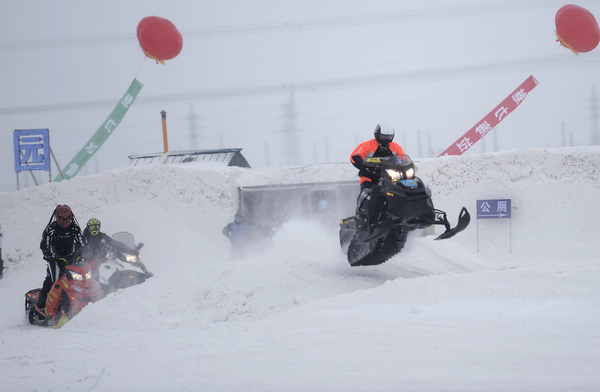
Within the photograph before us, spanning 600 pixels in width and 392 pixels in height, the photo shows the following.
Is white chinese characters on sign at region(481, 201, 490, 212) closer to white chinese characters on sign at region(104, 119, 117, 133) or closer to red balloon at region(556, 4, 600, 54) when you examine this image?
red balloon at region(556, 4, 600, 54)

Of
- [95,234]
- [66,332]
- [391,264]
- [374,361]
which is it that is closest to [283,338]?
[374,361]

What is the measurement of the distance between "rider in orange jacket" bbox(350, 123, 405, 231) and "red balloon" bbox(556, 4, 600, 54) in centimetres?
1190

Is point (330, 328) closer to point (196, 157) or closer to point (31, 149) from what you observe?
point (31, 149)

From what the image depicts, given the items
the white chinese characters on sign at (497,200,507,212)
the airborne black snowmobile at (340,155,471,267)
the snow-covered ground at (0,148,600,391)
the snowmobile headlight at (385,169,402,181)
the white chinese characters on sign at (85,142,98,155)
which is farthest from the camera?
the white chinese characters on sign at (85,142,98,155)

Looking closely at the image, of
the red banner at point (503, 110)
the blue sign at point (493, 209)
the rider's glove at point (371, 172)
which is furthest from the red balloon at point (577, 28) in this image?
the rider's glove at point (371, 172)

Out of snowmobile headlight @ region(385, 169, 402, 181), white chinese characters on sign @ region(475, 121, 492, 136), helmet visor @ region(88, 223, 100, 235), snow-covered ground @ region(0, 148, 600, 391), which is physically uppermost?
white chinese characters on sign @ region(475, 121, 492, 136)

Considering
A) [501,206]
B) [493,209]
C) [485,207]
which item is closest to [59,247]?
[485,207]

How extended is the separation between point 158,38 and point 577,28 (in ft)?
44.0

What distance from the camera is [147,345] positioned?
505cm

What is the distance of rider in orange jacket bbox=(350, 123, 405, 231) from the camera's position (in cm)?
710

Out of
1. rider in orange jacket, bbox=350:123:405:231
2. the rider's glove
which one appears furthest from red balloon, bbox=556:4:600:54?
the rider's glove

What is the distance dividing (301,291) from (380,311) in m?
2.48

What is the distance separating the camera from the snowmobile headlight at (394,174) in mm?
6801

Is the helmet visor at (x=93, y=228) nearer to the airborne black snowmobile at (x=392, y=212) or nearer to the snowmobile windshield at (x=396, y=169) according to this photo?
the airborne black snowmobile at (x=392, y=212)
